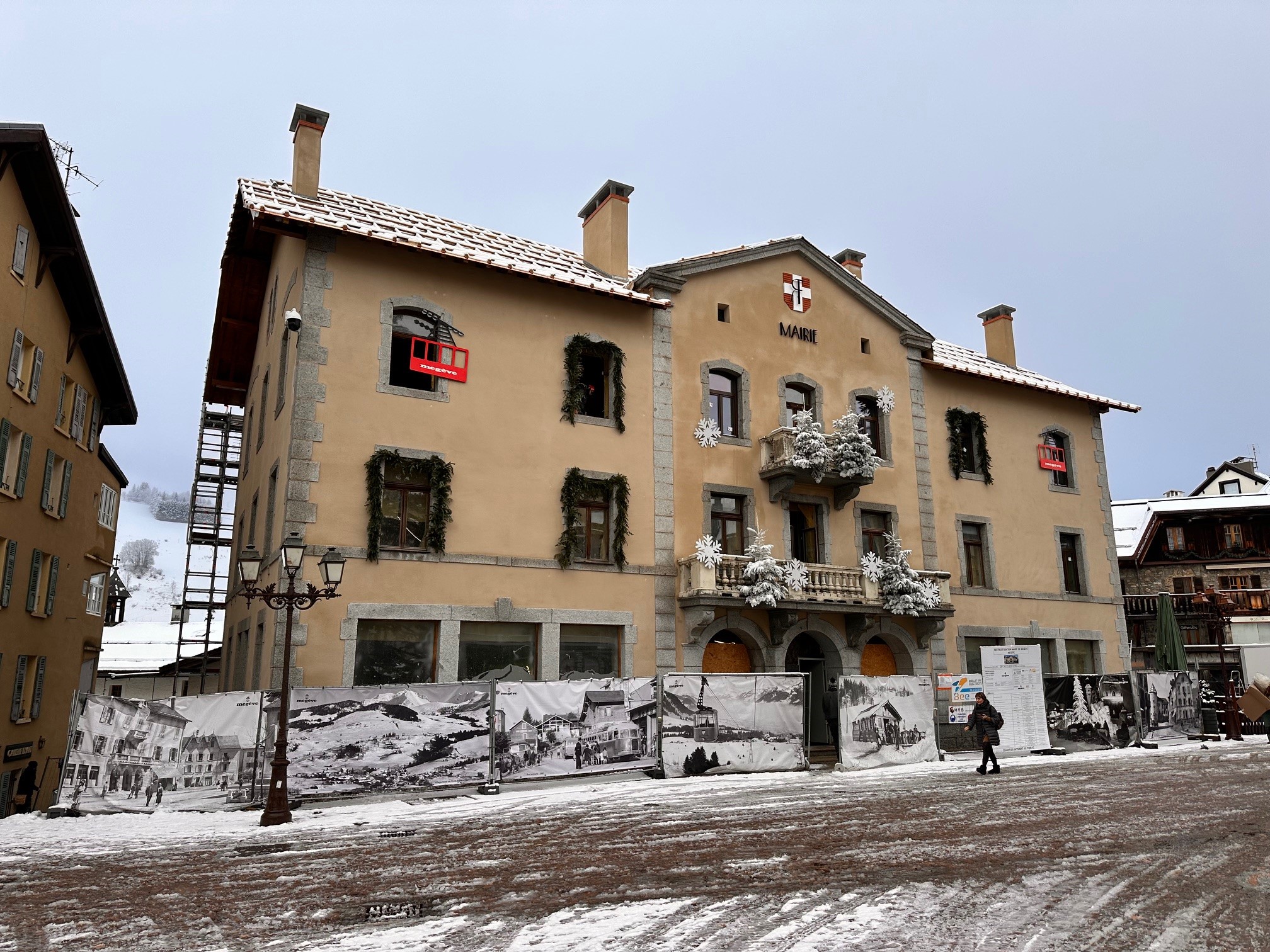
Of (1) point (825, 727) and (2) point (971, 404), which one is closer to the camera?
(1) point (825, 727)

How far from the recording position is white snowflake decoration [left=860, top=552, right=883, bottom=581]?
74.3 ft

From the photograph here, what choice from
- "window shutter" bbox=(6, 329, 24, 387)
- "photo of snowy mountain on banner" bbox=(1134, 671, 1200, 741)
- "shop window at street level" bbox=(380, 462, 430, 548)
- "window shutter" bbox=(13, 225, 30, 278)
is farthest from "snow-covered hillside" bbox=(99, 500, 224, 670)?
"photo of snowy mountain on banner" bbox=(1134, 671, 1200, 741)

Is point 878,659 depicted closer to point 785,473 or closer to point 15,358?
point 785,473

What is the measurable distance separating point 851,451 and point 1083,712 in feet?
27.8

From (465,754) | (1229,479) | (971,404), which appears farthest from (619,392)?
(1229,479)

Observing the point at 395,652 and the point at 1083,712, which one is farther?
the point at 1083,712

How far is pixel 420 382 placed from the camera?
19719mm

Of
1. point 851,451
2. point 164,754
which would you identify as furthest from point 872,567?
point 164,754

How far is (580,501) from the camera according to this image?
2059 centimetres

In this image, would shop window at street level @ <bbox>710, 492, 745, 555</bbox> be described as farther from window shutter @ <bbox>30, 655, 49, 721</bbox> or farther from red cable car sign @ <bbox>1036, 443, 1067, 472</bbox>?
window shutter @ <bbox>30, 655, 49, 721</bbox>

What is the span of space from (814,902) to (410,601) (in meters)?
12.0

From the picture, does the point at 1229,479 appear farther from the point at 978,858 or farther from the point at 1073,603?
the point at 978,858

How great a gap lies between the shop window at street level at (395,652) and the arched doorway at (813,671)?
9.15m

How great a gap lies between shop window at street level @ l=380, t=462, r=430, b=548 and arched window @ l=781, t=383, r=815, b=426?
9.69 m
